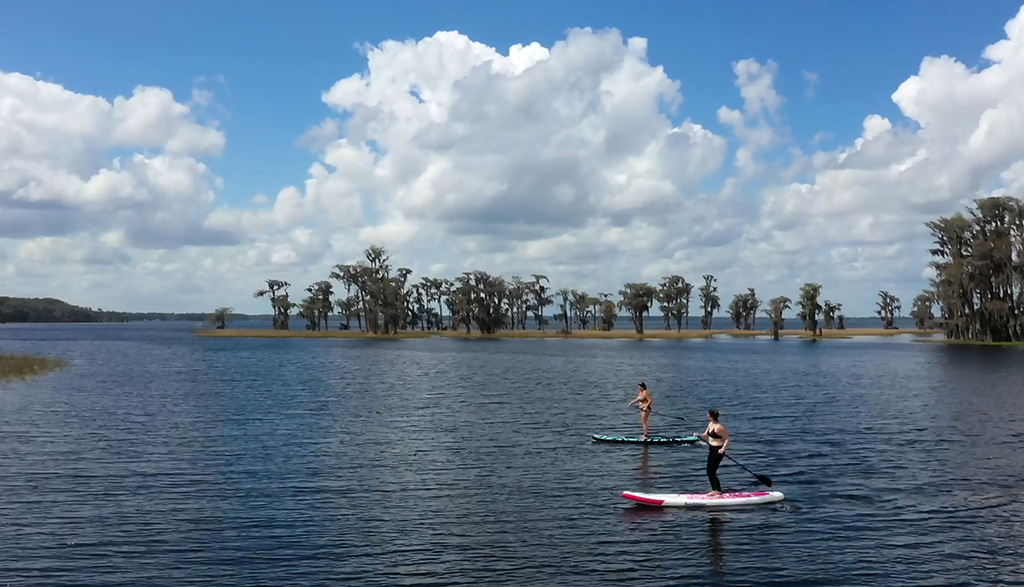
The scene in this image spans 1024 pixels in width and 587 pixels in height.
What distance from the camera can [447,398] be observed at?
64.5 metres

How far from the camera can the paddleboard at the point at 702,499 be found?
28188 mm

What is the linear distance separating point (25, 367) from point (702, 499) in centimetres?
7857

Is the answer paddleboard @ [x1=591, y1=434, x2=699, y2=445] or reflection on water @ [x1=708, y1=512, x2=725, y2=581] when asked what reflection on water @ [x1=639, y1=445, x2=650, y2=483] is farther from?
reflection on water @ [x1=708, y1=512, x2=725, y2=581]

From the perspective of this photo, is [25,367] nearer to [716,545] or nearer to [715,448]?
[715,448]

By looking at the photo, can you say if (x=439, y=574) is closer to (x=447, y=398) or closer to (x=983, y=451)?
(x=983, y=451)

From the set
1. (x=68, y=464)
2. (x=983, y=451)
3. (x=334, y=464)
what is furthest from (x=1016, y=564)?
(x=68, y=464)

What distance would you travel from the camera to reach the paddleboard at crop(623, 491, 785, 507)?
28.2 metres

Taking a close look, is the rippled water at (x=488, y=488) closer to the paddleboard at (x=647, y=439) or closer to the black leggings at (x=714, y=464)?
the paddleboard at (x=647, y=439)

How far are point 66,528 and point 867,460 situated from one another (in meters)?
31.6

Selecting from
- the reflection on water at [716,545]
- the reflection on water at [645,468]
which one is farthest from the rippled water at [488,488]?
the reflection on water at [645,468]

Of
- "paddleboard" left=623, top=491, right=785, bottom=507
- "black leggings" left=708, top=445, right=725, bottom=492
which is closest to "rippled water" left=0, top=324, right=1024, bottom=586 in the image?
"paddleboard" left=623, top=491, right=785, bottom=507

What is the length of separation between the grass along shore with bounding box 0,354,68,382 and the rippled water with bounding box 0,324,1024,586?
37.6 ft

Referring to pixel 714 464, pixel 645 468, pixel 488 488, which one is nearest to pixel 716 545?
pixel 714 464

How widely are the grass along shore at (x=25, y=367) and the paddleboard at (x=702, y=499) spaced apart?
217ft
